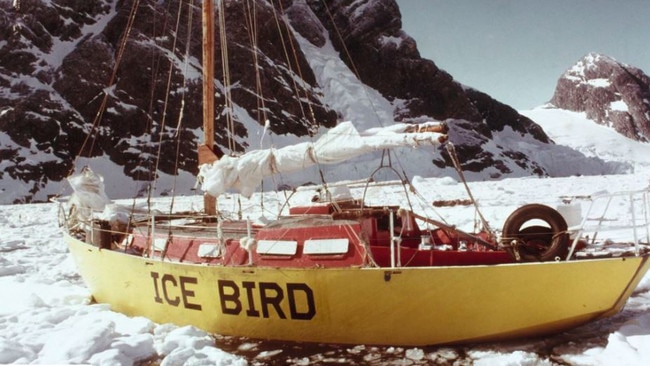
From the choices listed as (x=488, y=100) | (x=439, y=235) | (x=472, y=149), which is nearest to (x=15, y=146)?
(x=439, y=235)

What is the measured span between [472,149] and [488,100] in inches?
909

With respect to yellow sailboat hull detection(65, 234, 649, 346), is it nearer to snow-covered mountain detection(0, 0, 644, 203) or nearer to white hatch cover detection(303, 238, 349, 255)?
white hatch cover detection(303, 238, 349, 255)

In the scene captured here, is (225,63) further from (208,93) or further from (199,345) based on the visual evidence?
(199,345)

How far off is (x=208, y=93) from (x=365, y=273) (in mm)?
6018

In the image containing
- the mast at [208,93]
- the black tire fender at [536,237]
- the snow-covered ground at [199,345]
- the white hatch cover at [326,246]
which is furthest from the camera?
the mast at [208,93]

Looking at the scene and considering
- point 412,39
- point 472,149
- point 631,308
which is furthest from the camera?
point 412,39

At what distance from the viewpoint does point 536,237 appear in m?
7.18

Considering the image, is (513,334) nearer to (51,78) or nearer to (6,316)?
(6,316)

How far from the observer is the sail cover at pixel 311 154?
24.0 ft

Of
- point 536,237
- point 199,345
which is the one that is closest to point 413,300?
point 536,237

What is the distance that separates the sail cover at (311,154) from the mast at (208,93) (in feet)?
2.24

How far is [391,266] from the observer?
21.2ft

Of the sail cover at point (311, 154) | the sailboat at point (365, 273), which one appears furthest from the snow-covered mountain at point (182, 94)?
the sailboat at point (365, 273)

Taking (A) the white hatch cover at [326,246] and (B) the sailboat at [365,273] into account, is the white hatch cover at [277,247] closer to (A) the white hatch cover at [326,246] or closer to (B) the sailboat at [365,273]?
(B) the sailboat at [365,273]
